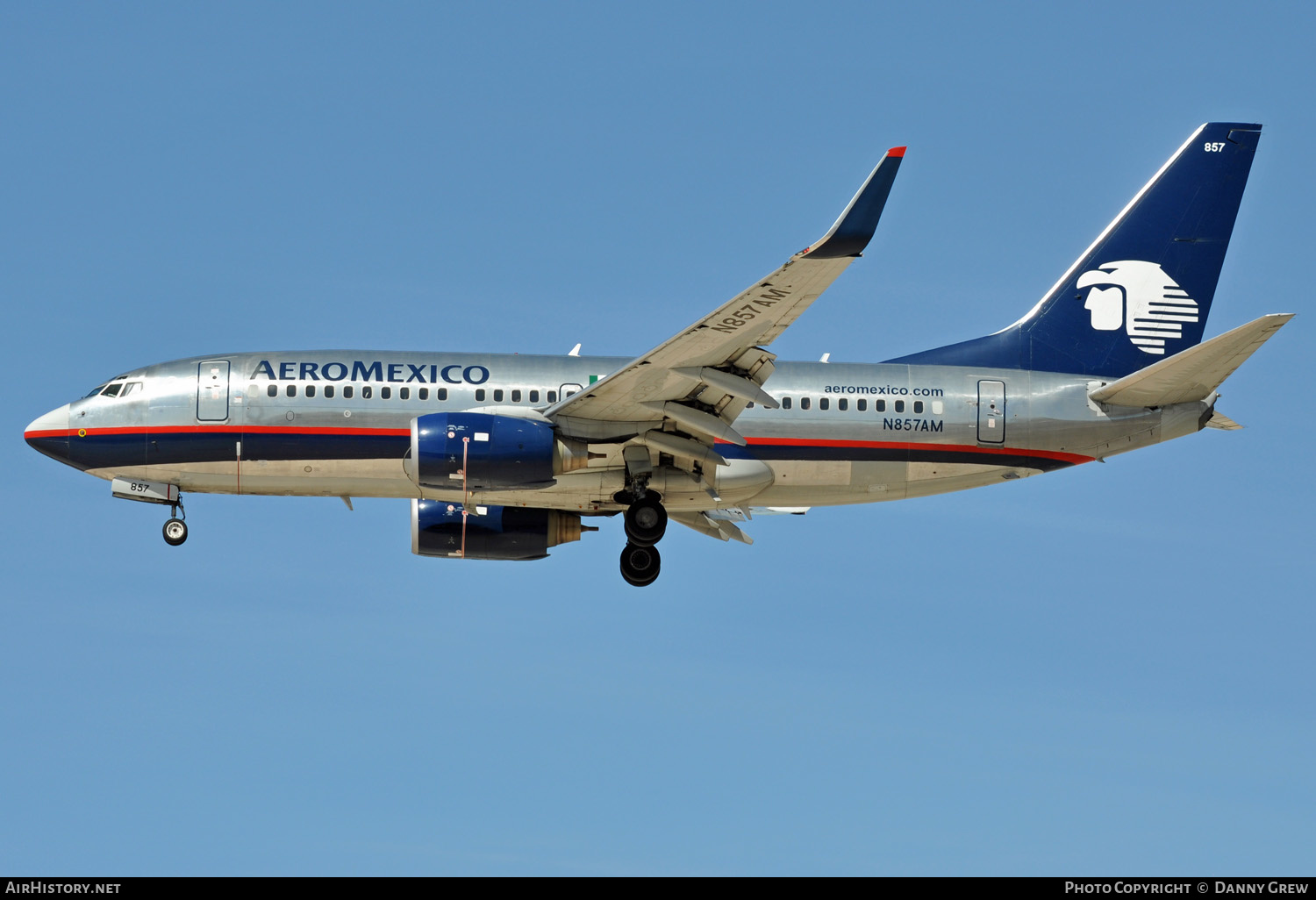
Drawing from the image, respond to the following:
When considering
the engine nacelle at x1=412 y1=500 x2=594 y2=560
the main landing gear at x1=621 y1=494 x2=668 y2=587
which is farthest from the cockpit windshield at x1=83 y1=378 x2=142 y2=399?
the main landing gear at x1=621 y1=494 x2=668 y2=587

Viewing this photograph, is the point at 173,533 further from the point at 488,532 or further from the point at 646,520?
the point at 646,520

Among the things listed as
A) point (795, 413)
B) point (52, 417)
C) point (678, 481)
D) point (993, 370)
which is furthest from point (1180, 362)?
point (52, 417)

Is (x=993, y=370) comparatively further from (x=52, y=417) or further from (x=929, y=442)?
(x=52, y=417)

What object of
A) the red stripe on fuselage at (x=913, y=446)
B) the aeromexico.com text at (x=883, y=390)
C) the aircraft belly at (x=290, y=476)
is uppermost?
the aeromexico.com text at (x=883, y=390)

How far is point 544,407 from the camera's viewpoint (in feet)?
116

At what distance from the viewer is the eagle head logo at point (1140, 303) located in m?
39.1

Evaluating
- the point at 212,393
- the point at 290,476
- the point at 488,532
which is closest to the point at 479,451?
the point at 290,476

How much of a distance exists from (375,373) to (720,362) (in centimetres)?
812

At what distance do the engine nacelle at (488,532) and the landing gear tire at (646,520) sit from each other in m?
3.08

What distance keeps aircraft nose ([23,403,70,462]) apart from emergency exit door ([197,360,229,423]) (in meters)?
3.07

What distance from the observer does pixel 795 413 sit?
35.8m

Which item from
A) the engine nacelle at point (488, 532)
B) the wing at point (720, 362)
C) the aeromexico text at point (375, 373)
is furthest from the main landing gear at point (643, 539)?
the aeromexico text at point (375, 373)

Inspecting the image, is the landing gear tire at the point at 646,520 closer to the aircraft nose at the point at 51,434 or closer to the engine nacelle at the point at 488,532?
the engine nacelle at the point at 488,532

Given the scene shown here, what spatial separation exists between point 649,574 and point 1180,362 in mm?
11761
